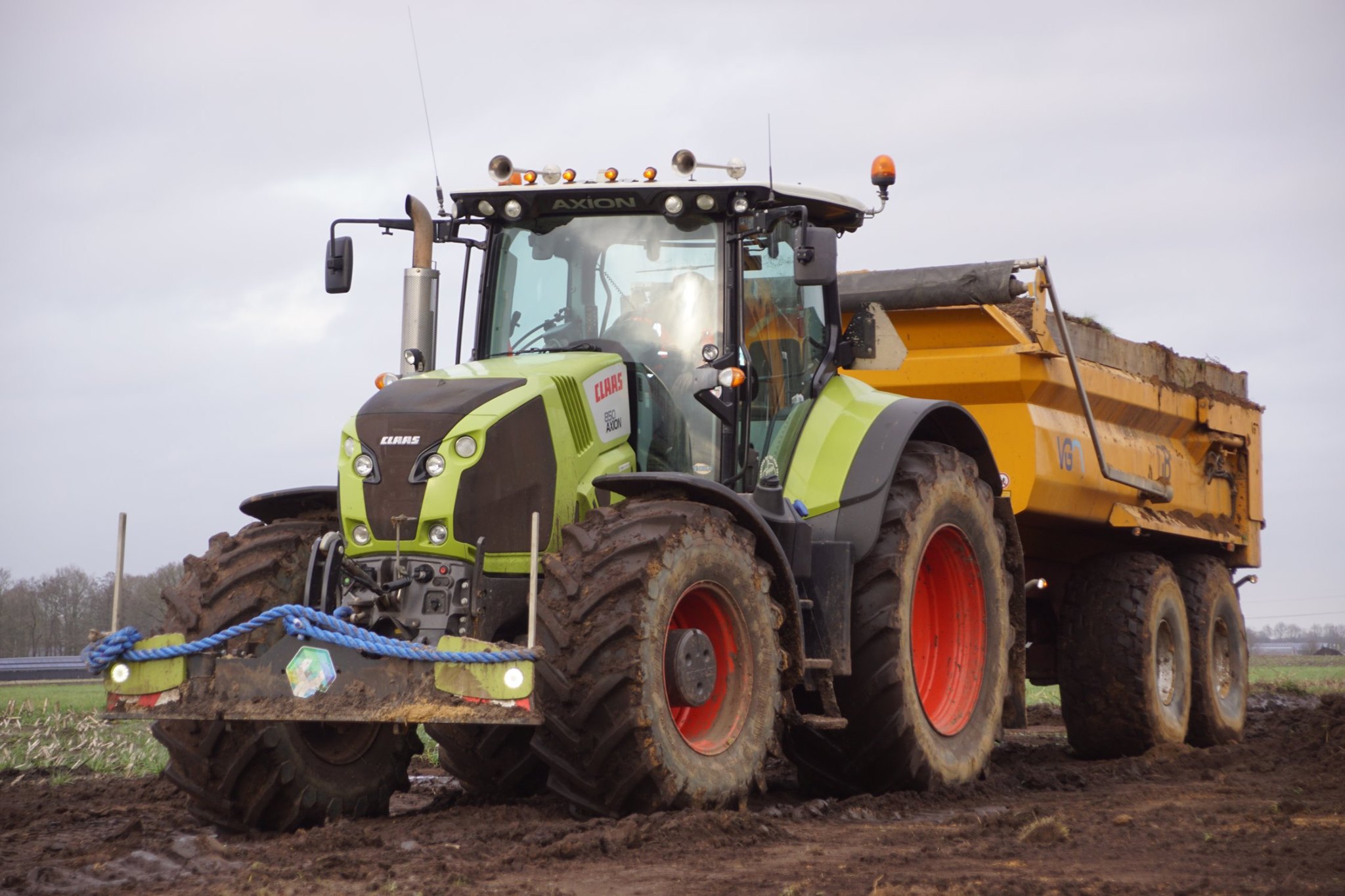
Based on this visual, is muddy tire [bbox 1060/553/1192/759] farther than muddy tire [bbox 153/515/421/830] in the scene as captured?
Yes

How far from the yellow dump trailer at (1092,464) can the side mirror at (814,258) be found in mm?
1645

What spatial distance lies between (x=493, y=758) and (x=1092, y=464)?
4.81m

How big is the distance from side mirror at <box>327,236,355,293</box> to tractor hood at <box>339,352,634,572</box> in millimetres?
864

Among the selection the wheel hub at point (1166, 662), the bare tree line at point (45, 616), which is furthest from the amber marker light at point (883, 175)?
the bare tree line at point (45, 616)

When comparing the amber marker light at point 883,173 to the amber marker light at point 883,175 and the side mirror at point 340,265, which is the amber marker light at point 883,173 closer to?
the amber marker light at point 883,175

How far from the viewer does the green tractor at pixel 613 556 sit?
5883 millimetres

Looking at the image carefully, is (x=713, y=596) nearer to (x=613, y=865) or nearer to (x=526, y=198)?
(x=613, y=865)

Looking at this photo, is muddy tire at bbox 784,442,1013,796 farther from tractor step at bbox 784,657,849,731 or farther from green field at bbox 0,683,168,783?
green field at bbox 0,683,168,783

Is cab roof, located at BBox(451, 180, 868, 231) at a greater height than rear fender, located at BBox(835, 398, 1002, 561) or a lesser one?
greater

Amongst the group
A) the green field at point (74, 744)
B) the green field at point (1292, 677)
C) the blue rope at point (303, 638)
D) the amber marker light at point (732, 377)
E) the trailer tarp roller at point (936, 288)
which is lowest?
the green field at point (74, 744)

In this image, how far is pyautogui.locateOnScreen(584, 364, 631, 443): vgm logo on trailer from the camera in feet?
22.7

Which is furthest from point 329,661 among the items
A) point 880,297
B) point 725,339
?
point 880,297

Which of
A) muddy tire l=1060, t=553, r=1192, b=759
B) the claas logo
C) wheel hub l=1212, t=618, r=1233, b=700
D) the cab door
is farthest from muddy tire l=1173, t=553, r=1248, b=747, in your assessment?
the claas logo

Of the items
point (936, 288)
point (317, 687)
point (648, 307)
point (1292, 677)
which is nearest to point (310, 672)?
point (317, 687)
